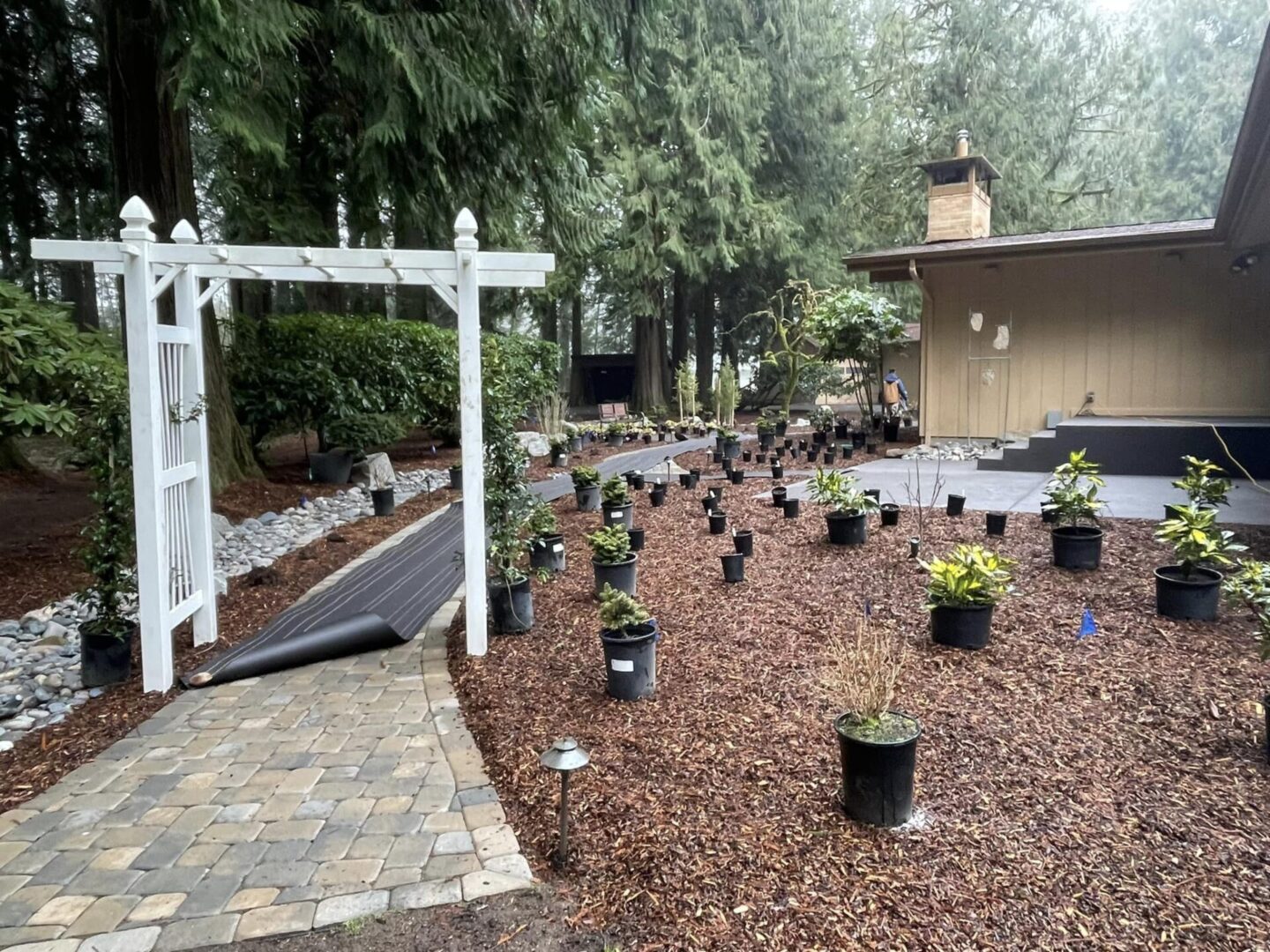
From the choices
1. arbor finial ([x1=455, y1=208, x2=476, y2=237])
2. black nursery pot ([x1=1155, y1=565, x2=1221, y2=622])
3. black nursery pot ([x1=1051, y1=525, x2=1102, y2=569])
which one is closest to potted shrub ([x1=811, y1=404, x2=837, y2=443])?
black nursery pot ([x1=1051, y1=525, x2=1102, y2=569])

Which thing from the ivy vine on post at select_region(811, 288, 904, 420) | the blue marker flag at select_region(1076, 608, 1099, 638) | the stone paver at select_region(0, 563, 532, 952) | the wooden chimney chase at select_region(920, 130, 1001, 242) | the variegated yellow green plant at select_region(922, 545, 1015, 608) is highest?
the wooden chimney chase at select_region(920, 130, 1001, 242)

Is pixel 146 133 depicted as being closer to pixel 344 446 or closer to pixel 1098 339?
pixel 344 446

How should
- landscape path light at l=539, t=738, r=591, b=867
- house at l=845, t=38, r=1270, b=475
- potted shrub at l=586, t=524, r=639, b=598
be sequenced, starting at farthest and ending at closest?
house at l=845, t=38, r=1270, b=475, potted shrub at l=586, t=524, r=639, b=598, landscape path light at l=539, t=738, r=591, b=867

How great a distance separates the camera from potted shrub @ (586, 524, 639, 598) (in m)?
4.30

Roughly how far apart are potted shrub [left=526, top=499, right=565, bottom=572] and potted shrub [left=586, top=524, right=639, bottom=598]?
288 millimetres

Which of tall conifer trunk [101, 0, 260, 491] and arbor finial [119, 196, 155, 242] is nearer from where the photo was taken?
arbor finial [119, 196, 155, 242]

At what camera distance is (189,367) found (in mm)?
3795

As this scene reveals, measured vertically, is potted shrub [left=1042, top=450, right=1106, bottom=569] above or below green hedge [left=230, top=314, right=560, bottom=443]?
below

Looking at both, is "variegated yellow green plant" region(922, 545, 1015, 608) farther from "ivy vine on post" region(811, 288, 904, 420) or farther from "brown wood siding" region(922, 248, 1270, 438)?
"ivy vine on post" region(811, 288, 904, 420)

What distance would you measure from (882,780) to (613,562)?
7.52 ft

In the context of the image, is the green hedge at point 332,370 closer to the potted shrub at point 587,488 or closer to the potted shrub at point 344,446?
the potted shrub at point 344,446

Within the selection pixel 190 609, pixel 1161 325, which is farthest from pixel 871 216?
pixel 190 609

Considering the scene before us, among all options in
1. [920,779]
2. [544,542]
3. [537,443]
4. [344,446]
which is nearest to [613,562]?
[544,542]

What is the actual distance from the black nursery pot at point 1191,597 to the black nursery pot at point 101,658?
469 cm
